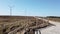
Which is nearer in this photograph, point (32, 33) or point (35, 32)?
point (32, 33)

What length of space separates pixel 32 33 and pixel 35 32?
74 cm

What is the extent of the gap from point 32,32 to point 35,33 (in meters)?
0.70

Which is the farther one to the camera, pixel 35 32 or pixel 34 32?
pixel 35 32

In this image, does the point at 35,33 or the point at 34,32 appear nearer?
the point at 34,32

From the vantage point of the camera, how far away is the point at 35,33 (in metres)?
7.59

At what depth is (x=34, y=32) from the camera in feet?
23.4

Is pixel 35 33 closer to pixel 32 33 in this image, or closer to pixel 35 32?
pixel 35 32

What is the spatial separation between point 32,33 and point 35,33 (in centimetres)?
70

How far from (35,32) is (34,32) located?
52cm

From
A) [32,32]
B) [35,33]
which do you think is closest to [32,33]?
[32,32]

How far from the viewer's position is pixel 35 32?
7.64 m

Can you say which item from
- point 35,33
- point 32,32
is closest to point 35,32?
point 35,33

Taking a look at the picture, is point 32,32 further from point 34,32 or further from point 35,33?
point 35,33

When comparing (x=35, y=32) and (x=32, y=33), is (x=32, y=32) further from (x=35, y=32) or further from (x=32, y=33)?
(x=35, y=32)
